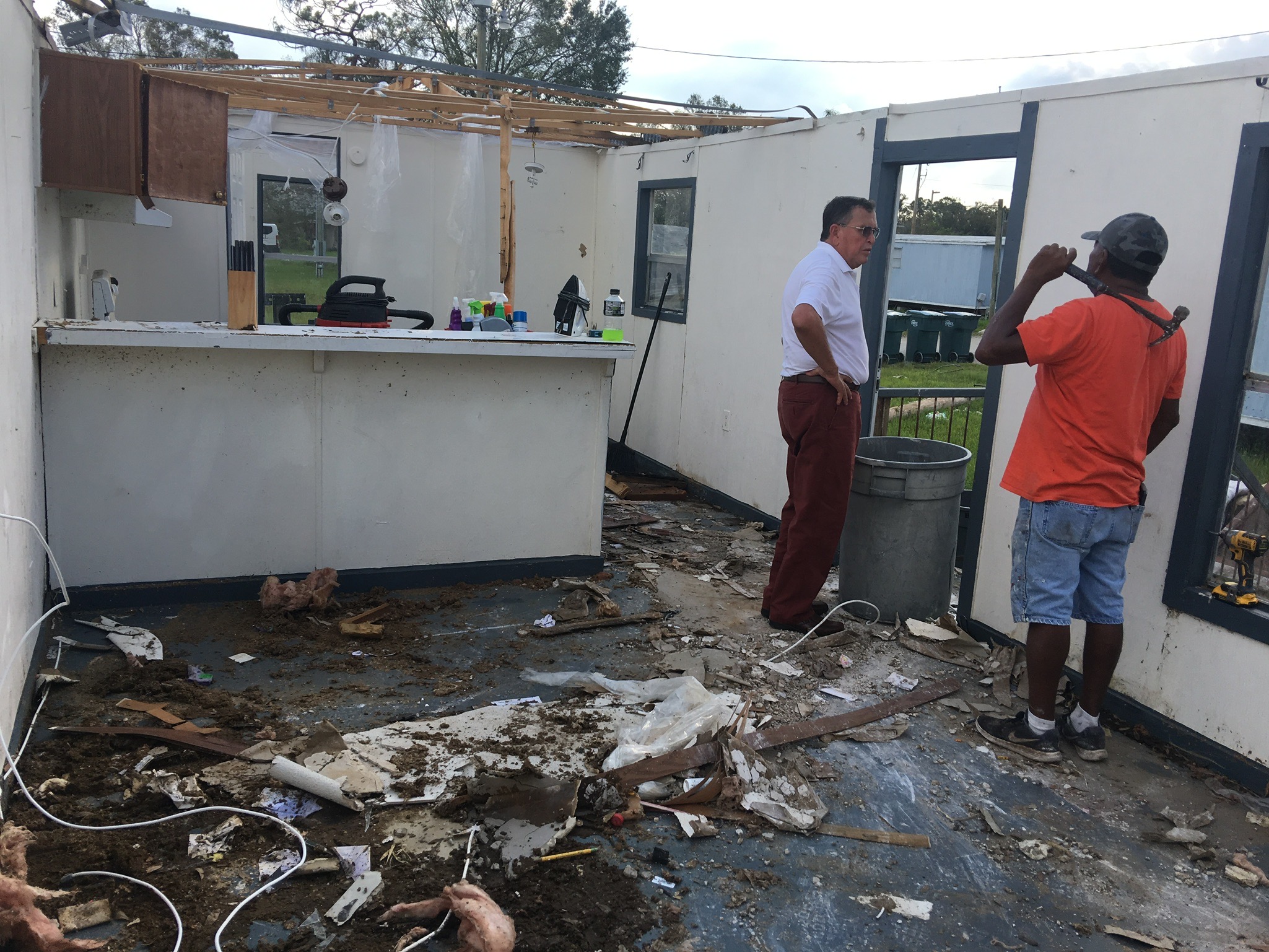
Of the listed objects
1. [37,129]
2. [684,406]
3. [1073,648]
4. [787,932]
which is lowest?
[787,932]

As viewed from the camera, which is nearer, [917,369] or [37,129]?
[37,129]

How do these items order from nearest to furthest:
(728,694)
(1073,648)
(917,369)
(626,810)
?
(626,810) → (728,694) → (1073,648) → (917,369)

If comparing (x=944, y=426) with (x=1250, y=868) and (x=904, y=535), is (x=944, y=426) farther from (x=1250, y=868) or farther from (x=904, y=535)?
(x=1250, y=868)

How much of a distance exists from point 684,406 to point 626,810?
5.41 metres

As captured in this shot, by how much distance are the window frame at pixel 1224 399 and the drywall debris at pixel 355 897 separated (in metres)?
3.31

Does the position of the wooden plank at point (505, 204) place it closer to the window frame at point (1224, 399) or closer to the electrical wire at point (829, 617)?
the electrical wire at point (829, 617)

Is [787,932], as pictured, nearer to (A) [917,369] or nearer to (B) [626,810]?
(B) [626,810]

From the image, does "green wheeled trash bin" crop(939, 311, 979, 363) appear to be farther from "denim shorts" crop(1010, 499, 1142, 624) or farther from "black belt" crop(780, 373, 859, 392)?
"denim shorts" crop(1010, 499, 1142, 624)

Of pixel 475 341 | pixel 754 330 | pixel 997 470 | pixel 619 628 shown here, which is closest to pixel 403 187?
pixel 754 330

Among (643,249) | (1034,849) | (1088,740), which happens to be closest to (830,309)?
(1088,740)

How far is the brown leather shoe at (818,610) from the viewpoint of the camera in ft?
17.5

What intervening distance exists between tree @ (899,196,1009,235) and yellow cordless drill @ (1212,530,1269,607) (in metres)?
27.6

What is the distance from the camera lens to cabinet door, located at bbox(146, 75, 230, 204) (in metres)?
4.83

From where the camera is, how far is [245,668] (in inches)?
174
